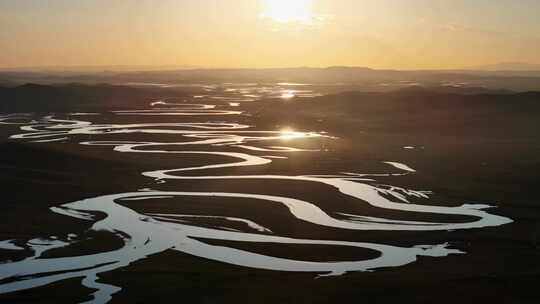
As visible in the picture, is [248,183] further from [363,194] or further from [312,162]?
[312,162]

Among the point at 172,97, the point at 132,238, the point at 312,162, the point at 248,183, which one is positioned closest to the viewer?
the point at 132,238

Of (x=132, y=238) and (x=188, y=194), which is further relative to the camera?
(x=188, y=194)

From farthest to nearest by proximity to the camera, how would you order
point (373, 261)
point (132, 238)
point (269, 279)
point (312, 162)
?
point (312, 162) < point (132, 238) < point (373, 261) < point (269, 279)

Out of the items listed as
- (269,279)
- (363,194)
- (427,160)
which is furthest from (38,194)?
(427,160)

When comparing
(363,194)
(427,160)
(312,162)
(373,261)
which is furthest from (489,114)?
(373,261)

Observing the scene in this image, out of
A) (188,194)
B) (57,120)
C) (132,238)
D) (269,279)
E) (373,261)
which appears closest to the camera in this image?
(269,279)

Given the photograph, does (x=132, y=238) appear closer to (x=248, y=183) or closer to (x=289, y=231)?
(x=289, y=231)

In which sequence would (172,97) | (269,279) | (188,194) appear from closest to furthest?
1. (269,279)
2. (188,194)
3. (172,97)

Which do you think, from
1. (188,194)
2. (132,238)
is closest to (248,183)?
(188,194)

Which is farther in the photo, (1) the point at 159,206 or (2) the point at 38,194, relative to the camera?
(2) the point at 38,194
